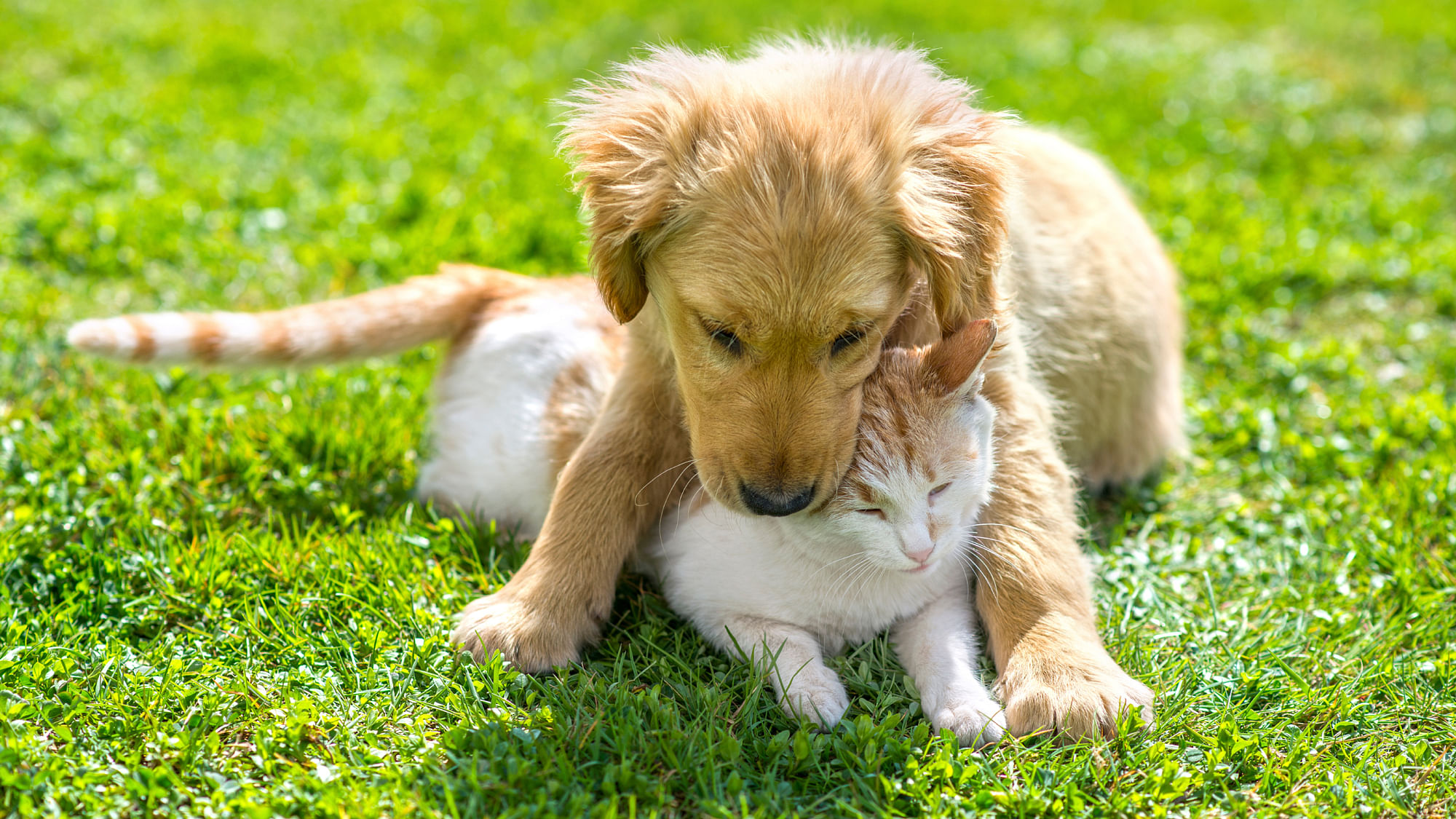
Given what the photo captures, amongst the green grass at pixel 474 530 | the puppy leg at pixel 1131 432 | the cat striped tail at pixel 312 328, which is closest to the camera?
the green grass at pixel 474 530

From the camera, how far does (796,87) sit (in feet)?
9.49

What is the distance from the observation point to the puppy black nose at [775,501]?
2.62 meters

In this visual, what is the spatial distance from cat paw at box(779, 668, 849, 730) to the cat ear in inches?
32.7

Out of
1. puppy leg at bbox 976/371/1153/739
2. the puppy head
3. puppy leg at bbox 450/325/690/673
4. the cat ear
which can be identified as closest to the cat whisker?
puppy leg at bbox 976/371/1153/739

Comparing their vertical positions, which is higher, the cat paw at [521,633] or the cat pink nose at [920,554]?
the cat pink nose at [920,554]

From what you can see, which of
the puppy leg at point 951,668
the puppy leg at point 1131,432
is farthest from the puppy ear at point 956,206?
the puppy leg at point 1131,432

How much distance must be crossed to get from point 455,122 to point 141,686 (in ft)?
16.9

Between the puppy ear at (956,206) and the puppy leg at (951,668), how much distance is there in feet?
2.62

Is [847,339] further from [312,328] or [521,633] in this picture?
[312,328]

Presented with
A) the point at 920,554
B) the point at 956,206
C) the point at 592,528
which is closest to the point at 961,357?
the point at 956,206

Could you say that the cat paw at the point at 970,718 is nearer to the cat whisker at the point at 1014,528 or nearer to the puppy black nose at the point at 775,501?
the cat whisker at the point at 1014,528

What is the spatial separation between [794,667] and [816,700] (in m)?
0.13

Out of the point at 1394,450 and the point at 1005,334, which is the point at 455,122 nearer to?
the point at 1005,334

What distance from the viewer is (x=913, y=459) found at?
2783mm
